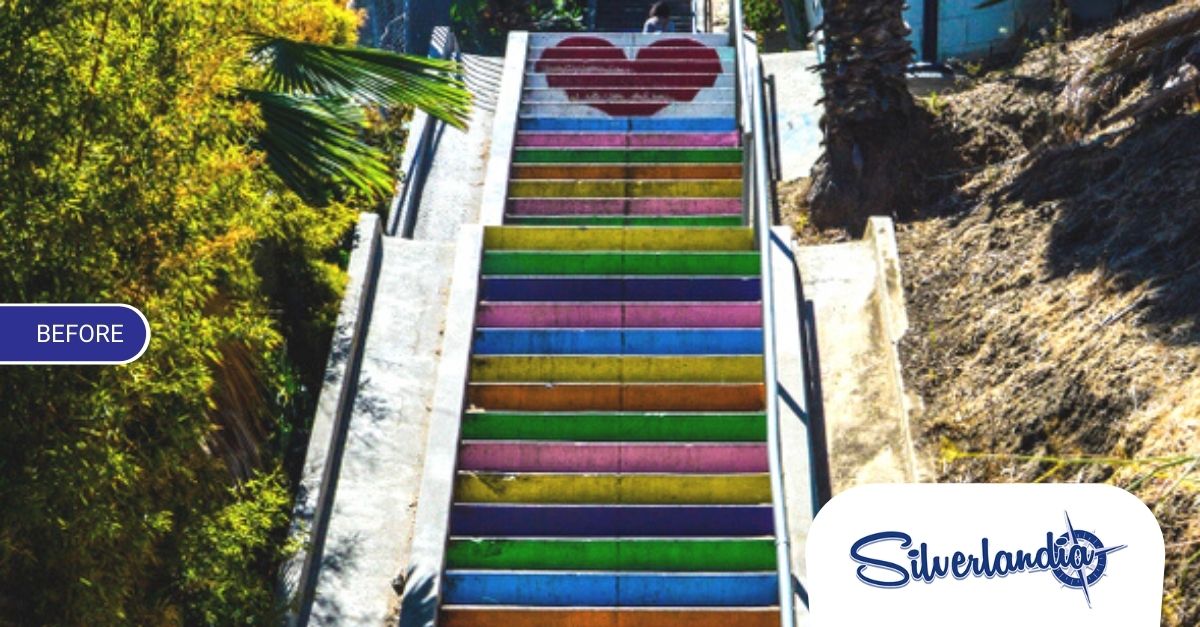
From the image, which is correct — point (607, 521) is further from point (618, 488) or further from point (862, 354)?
point (862, 354)

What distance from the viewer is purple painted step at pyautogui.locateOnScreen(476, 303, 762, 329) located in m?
15.8

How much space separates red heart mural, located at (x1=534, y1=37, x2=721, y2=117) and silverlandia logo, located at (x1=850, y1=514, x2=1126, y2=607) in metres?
11.8

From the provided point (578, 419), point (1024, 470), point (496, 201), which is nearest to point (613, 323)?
point (578, 419)

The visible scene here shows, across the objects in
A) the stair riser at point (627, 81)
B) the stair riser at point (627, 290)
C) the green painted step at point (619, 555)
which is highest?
the stair riser at point (627, 81)

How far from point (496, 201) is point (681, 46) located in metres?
4.63

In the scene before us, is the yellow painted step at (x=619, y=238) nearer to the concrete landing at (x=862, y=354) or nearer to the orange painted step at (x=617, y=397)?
the concrete landing at (x=862, y=354)

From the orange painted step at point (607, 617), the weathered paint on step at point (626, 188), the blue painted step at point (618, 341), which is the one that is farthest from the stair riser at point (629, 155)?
the orange painted step at point (607, 617)

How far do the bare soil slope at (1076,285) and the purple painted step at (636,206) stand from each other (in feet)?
5.67

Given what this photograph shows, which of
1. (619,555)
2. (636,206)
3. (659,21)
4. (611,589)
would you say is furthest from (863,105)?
(611,589)

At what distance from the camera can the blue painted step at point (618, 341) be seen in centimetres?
1551

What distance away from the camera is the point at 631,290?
16078 mm

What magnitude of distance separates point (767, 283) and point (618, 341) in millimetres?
1204

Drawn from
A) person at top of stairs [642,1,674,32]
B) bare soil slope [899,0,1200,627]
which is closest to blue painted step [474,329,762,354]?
bare soil slope [899,0,1200,627]

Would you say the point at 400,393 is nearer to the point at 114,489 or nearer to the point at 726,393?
the point at 726,393
